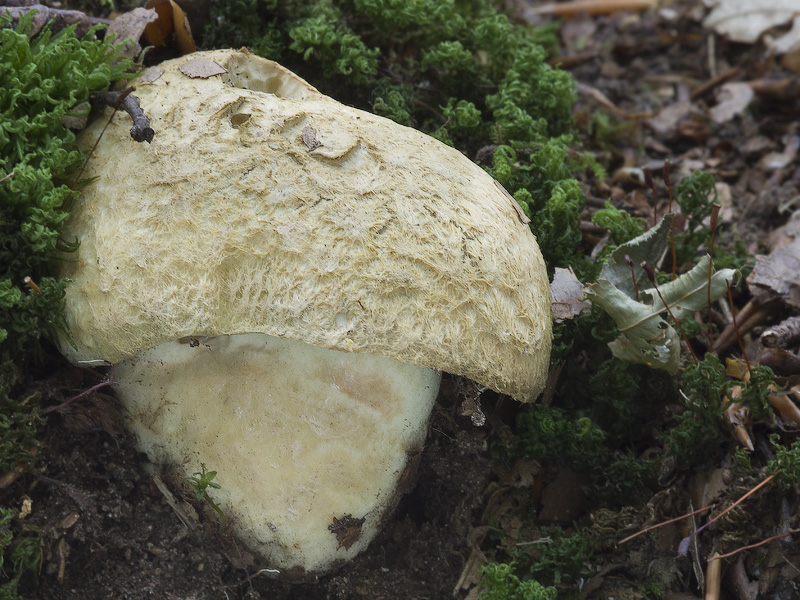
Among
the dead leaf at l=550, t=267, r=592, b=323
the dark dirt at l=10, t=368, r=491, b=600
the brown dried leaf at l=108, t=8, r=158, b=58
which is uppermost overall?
the brown dried leaf at l=108, t=8, r=158, b=58

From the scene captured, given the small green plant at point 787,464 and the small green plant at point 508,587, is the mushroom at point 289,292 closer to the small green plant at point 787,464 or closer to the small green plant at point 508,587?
the small green plant at point 508,587

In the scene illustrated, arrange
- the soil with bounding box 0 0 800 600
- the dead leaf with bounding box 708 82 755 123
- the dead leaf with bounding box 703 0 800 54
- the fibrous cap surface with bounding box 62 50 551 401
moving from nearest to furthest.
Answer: the fibrous cap surface with bounding box 62 50 551 401 < the soil with bounding box 0 0 800 600 < the dead leaf with bounding box 708 82 755 123 < the dead leaf with bounding box 703 0 800 54

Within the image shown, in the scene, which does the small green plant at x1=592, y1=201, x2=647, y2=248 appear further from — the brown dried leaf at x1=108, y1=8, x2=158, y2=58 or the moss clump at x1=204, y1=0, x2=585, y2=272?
the brown dried leaf at x1=108, y1=8, x2=158, y2=58

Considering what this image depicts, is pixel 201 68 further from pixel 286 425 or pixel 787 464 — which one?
pixel 787 464

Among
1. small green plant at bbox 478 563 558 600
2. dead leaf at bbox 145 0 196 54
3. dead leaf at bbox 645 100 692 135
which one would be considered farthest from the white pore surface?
dead leaf at bbox 645 100 692 135

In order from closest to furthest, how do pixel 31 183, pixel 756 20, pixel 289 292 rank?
pixel 289 292 → pixel 31 183 → pixel 756 20

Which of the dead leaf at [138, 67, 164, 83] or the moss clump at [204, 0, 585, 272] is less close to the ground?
the dead leaf at [138, 67, 164, 83]

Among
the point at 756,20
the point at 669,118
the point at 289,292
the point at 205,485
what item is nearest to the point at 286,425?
the point at 205,485

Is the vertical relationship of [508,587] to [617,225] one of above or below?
below

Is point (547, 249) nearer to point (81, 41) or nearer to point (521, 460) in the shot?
point (521, 460)
